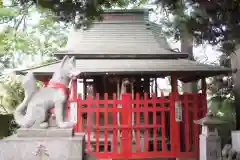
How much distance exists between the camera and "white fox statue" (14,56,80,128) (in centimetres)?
455

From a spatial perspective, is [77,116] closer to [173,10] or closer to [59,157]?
[59,157]

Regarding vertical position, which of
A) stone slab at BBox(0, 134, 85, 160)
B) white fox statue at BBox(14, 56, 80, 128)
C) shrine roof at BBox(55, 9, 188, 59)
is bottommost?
stone slab at BBox(0, 134, 85, 160)

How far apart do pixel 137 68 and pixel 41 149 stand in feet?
14.4

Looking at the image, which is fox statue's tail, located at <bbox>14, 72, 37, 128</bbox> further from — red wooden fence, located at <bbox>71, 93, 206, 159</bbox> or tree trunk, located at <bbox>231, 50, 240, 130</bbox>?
tree trunk, located at <bbox>231, 50, 240, 130</bbox>

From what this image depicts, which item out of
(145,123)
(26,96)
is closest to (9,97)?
(145,123)

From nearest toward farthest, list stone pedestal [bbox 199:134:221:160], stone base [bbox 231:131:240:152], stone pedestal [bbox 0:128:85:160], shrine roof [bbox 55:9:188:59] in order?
stone pedestal [bbox 0:128:85:160] → stone base [bbox 231:131:240:152] → stone pedestal [bbox 199:134:221:160] → shrine roof [bbox 55:9:188:59]

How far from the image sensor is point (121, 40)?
1002 cm

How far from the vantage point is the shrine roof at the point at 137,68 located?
810cm

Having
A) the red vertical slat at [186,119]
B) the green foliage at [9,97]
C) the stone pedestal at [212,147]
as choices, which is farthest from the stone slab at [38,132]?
the green foliage at [9,97]

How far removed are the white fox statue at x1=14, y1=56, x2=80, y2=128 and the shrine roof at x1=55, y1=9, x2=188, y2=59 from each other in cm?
434

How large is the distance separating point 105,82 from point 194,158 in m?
3.90

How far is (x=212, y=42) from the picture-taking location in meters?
4.76

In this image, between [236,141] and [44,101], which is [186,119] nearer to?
[236,141]

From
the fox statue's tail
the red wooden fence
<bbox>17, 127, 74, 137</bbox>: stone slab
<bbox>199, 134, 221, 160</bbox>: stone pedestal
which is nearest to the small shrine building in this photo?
the red wooden fence
